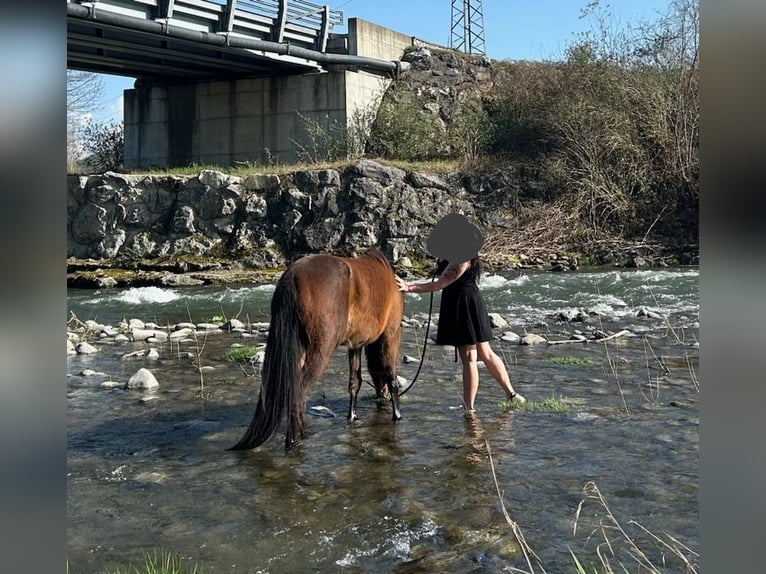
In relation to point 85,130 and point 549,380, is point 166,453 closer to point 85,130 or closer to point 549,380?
point 549,380

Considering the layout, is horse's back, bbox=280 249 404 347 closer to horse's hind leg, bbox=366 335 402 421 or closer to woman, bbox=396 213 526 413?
horse's hind leg, bbox=366 335 402 421

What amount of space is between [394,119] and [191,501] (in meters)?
23.4

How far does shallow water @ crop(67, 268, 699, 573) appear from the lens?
3.69m

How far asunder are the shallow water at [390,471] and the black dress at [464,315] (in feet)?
2.33

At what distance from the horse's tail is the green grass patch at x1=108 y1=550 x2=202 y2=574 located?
5.81ft

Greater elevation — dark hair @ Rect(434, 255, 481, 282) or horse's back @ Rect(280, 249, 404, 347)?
dark hair @ Rect(434, 255, 481, 282)

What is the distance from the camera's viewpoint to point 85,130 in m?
31.8

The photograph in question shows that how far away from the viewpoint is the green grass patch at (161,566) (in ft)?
10.5

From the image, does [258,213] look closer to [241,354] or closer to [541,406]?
[241,354]

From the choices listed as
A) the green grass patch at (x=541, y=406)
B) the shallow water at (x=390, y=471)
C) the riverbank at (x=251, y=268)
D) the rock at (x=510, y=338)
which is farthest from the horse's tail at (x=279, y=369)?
the riverbank at (x=251, y=268)

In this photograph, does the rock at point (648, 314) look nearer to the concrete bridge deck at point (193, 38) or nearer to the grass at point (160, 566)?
the grass at point (160, 566)

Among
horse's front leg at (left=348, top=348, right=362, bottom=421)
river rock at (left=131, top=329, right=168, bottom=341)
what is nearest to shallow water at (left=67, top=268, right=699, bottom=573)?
horse's front leg at (left=348, top=348, right=362, bottom=421)
